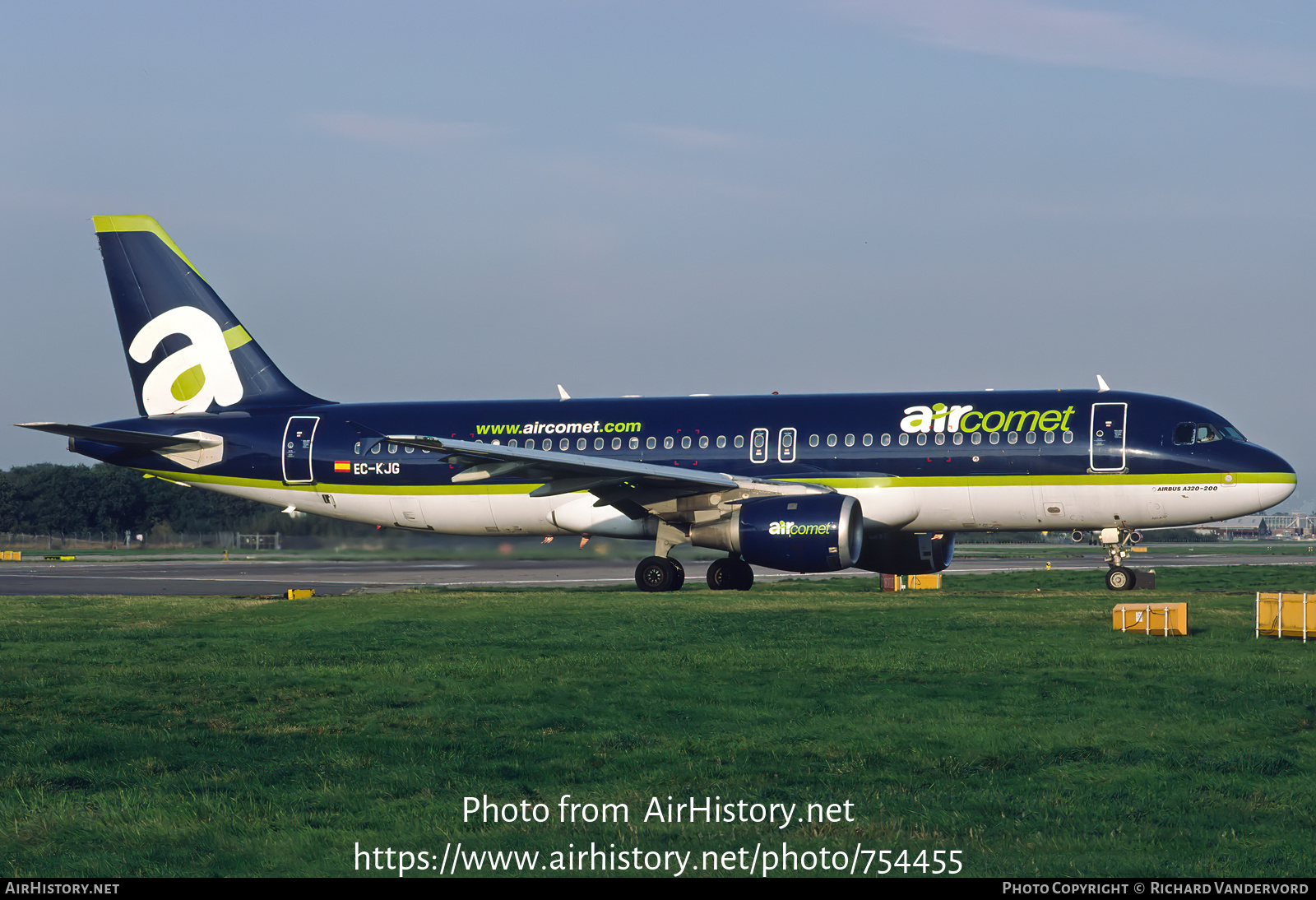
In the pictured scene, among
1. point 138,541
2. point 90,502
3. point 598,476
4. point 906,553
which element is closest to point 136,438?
point 598,476

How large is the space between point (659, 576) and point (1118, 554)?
10043 mm

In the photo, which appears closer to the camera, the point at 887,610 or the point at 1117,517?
the point at 887,610

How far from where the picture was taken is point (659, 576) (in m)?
28.2

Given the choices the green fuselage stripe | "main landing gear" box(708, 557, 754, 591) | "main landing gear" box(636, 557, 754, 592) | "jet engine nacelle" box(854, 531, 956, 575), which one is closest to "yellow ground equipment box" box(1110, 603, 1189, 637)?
the green fuselage stripe

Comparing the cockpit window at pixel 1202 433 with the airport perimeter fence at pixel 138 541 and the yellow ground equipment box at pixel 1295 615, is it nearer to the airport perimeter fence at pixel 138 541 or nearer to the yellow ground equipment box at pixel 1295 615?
the yellow ground equipment box at pixel 1295 615

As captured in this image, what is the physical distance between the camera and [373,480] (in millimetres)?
30547

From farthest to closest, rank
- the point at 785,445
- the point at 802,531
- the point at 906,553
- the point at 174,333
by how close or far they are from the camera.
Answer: the point at 174,333 → the point at 906,553 → the point at 785,445 → the point at 802,531

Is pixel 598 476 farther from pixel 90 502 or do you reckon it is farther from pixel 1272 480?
pixel 90 502

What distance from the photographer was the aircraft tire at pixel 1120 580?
2717 centimetres

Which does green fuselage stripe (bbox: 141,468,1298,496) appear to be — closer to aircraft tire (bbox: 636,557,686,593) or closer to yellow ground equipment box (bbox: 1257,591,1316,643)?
aircraft tire (bbox: 636,557,686,593)

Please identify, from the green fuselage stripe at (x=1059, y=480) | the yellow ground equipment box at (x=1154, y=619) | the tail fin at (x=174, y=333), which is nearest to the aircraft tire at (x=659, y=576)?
Result: the green fuselage stripe at (x=1059, y=480)

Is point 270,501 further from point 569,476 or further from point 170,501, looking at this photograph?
point 170,501
